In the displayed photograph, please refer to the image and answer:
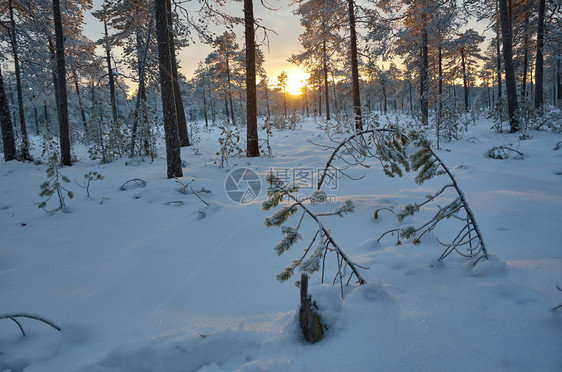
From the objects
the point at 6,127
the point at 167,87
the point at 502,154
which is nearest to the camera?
the point at 167,87

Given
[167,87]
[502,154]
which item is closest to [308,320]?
[167,87]

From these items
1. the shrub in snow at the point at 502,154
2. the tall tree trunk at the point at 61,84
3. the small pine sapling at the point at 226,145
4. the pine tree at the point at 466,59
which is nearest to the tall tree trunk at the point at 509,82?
the shrub in snow at the point at 502,154

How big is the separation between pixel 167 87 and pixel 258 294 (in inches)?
180

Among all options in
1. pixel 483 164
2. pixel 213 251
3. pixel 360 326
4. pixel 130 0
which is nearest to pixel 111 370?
pixel 360 326

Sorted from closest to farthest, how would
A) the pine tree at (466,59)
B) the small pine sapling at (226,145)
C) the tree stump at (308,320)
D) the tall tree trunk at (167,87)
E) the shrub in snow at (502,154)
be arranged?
the tree stump at (308,320)
the tall tree trunk at (167,87)
the shrub in snow at (502,154)
the small pine sapling at (226,145)
the pine tree at (466,59)

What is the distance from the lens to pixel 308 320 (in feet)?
4.09

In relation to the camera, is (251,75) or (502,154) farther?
(251,75)

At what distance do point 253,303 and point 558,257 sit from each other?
1926 millimetres

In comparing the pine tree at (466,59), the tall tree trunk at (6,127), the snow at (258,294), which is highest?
the pine tree at (466,59)

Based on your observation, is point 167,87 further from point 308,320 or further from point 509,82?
point 509,82

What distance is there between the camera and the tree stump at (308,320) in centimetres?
123

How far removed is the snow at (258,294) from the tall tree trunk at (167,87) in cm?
177

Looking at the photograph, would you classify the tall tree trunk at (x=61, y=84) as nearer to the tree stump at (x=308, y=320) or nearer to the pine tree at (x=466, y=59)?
the tree stump at (x=308, y=320)

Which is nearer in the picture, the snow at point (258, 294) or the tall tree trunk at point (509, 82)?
the snow at point (258, 294)
